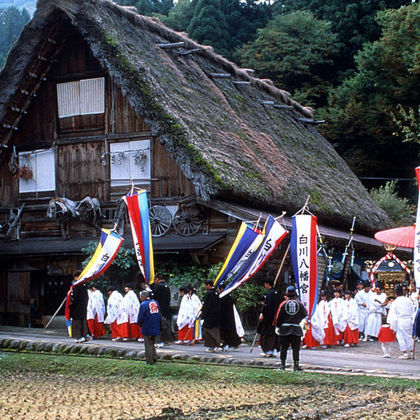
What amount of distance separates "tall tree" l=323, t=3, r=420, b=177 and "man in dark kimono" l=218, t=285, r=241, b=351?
61.8 ft

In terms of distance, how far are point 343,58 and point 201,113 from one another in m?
21.3

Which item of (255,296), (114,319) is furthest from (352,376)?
(114,319)

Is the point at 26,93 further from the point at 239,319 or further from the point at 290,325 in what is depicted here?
the point at 290,325

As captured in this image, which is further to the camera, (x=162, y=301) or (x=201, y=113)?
(x=201, y=113)

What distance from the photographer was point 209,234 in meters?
17.9

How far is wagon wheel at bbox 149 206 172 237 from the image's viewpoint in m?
18.5

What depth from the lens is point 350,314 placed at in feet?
56.5

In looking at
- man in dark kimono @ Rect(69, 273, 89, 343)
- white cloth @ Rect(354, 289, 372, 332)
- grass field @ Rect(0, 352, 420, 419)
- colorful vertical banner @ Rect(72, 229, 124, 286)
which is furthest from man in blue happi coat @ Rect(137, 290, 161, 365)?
white cloth @ Rect(354, 289, 372, 332)

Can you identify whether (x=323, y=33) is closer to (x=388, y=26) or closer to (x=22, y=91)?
(x=388, y=26)

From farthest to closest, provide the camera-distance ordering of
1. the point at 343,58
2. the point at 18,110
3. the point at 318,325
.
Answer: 1. the point at 343,58
2. the point at 18,110
3. the point at 318,325

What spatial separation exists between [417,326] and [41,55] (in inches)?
501

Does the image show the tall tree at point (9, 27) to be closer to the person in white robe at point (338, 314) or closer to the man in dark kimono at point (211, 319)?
the person in white robe at point (338, 314)

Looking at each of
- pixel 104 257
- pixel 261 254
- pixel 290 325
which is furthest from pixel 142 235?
pixel 290 325

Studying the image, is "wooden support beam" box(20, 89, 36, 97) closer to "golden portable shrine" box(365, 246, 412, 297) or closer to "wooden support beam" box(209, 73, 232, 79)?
"wooden support beam" box(209, 73, 232, 79)
